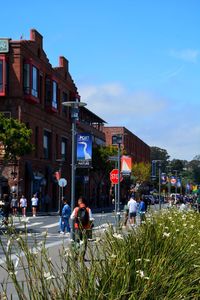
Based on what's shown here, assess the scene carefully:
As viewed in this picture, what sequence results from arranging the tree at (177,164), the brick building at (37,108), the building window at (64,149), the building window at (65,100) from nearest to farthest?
the brick building at (37,108) < the building window at (64,149) < the building window at (65,100) < the tree at (177,164)

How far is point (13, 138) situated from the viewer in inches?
1526

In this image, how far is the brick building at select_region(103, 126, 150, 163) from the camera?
361 feet

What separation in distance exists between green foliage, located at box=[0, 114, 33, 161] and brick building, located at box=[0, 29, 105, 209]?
872cm

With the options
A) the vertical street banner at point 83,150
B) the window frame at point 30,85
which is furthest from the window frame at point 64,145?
the vertical street banner at point 83,150

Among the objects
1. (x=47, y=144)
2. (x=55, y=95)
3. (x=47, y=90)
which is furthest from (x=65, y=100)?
(x=47, y=144)

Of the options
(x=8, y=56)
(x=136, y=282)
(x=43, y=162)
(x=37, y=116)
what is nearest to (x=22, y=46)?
(x=8, y=56)

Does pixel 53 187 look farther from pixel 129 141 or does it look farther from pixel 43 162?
pixel 129 141

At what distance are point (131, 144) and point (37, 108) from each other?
206ft

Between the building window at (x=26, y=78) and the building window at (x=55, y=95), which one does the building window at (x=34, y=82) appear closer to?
the building window at (x=26, y=78)

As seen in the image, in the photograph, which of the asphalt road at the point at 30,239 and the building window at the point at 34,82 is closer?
the asphalt road at the point at 30,239

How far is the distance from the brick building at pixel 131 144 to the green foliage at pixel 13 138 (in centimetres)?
5998

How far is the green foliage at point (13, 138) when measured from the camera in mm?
38531

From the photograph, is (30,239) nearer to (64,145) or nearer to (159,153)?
(64,145)

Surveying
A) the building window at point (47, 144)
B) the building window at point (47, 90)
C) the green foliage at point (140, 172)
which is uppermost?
the building window at point (47, 90)
